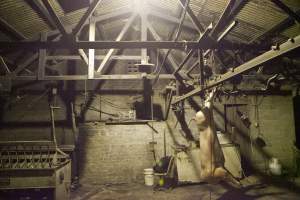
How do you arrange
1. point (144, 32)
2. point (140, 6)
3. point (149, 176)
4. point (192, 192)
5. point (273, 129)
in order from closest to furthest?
point (192, 192)
point (144, 32)
point (140, 6)
point (149, 176)
point (273, 129)

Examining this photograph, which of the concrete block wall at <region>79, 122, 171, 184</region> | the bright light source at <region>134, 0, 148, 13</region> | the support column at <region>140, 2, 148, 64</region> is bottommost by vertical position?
the concrete block wall at <region>79, 122, 171, 184</region>

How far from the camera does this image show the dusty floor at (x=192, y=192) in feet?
26.0

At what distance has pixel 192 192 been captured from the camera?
8.50 meters

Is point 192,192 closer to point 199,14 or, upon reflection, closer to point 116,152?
point 116,152

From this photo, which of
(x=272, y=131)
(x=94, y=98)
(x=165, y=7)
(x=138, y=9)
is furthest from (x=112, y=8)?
(x=272, y=131)

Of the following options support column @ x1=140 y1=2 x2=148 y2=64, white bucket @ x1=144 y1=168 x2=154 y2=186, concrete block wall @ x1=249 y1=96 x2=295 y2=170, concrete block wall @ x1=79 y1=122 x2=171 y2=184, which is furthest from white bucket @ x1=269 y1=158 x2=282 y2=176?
support column @ x1=140 y1=2 x2=148 y2=64

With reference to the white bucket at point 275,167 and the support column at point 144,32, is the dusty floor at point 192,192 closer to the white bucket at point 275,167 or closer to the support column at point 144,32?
the white bucket at point 275,167

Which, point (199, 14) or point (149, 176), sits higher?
point (199, 14)

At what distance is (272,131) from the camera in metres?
11.0

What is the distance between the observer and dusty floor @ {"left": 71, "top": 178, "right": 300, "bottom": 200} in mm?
7938

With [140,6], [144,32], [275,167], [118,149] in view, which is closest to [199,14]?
[144,32]

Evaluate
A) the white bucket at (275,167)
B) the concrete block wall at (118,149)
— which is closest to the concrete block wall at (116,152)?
the concrete block wall at (118,149)

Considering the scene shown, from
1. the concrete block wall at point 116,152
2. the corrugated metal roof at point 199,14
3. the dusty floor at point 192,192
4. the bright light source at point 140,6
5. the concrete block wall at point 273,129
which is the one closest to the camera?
the corrugated metal roof at point 199,14

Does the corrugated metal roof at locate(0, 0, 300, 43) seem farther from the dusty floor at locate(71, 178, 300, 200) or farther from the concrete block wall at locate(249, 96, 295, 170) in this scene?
Answer: the dusty floor at locate(71, 178, 300, 200)
